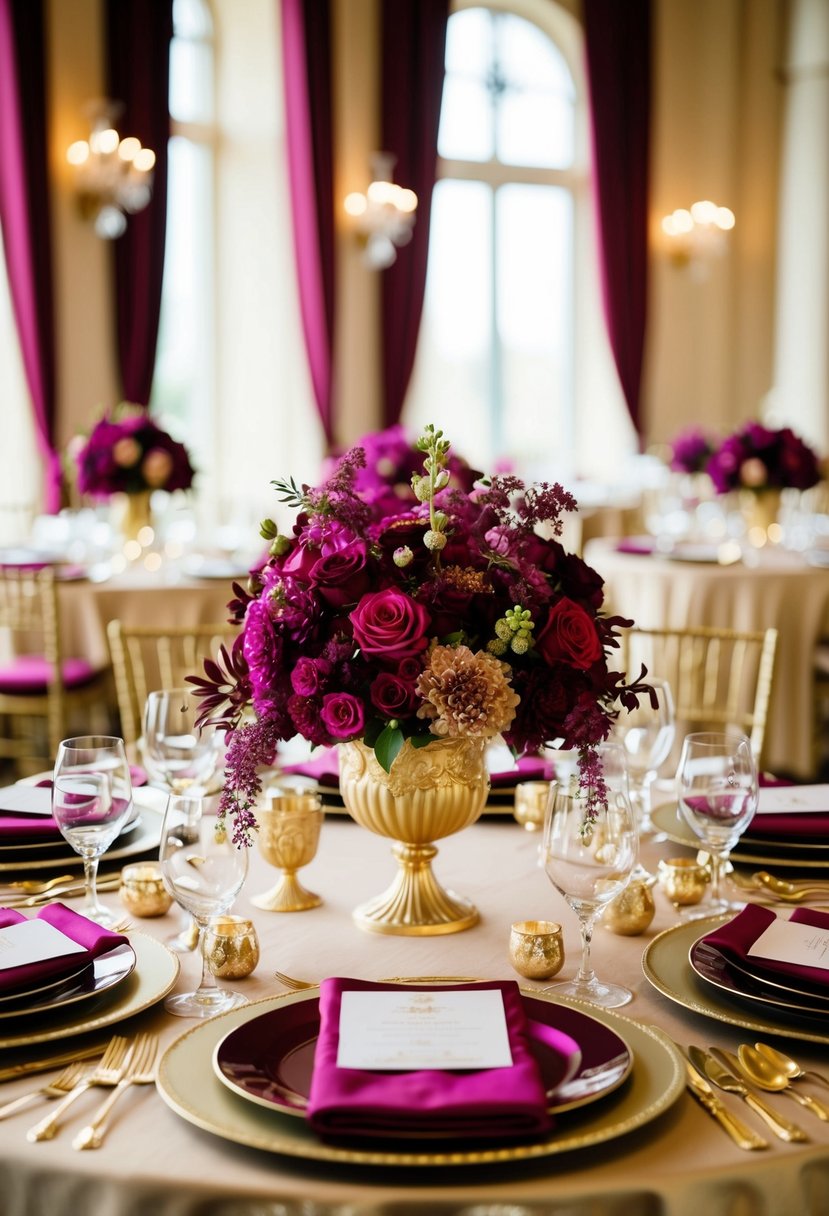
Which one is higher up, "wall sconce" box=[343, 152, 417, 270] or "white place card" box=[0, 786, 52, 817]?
"wall sconce" box=[343, 152, 417, 270]

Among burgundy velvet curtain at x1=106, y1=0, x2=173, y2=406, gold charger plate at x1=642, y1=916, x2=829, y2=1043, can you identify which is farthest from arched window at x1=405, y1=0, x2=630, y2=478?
gold charger plate at x1=642, y1=916, x2=829, y2=1043

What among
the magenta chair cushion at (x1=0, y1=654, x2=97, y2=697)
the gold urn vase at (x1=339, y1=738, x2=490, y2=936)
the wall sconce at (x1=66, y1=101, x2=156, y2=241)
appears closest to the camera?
the gold urn vase at (x1=339, y1=738, x2=490, y2=936)

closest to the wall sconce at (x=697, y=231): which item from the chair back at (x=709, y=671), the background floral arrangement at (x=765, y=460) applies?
the background floral arrangement at (x=765, y=460)

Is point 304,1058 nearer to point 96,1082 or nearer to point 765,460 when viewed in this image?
point 96,1082

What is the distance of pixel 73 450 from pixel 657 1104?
13.7 feet

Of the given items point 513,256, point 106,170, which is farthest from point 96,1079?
point 513,256

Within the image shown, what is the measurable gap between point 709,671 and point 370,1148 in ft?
9.65

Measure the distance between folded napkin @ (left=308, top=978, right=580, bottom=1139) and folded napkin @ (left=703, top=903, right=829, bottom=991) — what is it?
12.3 inches

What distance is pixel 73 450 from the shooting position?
4879 mm

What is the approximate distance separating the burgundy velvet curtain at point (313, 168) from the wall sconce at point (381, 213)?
0.75 feet

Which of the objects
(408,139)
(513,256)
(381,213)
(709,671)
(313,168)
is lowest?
(709,671)

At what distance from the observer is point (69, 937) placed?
4.65ft

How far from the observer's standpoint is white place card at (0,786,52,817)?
1.88 metres

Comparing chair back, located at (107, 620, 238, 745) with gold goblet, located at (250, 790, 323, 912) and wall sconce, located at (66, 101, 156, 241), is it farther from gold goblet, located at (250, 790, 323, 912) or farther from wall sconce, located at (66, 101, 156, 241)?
wall sconce, located at (66, 101, 156, 241)
